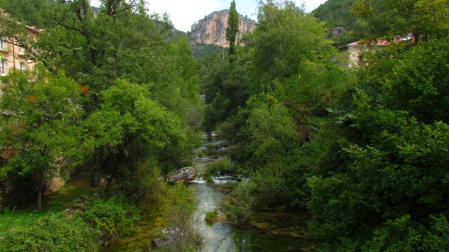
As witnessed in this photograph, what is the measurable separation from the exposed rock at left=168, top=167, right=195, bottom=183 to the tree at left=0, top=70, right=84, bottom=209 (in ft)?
35.1

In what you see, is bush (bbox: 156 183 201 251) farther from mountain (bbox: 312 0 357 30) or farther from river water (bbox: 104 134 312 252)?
mountain (bbox: 312 0 357 30)

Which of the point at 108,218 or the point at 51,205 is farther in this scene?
the point at 51,205

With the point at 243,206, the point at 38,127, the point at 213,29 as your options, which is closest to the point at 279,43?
the point at 243,206

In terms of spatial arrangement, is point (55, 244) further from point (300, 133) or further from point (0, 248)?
point (300, 133)

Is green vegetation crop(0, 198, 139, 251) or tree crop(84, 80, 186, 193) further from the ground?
→ tree crop(84, 80, 186, 193)

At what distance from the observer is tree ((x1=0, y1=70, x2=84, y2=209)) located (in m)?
12.4

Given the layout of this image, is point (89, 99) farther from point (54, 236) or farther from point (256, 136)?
point (256, 136)

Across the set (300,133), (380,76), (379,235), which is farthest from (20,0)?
(379,235)

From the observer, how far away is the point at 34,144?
12.8 m

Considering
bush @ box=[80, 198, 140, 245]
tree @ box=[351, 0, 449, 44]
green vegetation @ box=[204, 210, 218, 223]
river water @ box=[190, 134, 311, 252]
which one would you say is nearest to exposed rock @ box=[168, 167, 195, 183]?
river water @ box=[190, 134, 311, 252]

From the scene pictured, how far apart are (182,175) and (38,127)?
1267 centimetres

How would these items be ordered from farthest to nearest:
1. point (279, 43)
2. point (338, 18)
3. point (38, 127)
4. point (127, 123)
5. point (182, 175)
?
1. point (338, 18)
2. point (279, 43)
3. point (182, 175)
4. point (127, 123)
5. point (38, 127)

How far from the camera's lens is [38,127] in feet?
43.5

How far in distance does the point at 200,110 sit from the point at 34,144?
3599cm
